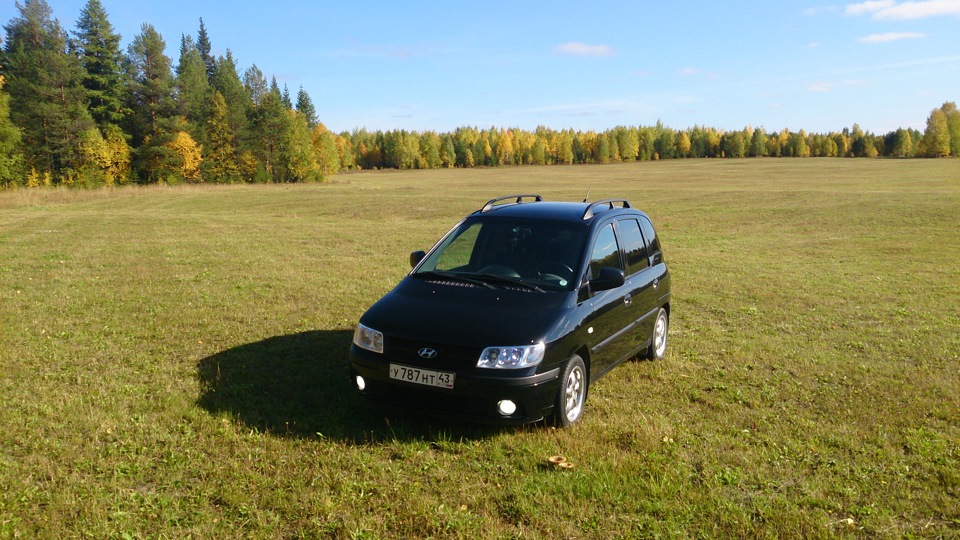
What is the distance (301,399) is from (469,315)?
185 centimetres

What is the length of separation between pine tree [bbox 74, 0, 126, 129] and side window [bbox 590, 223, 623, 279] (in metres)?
66.4

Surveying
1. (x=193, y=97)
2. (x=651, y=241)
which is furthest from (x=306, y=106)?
(x=651, y=241)

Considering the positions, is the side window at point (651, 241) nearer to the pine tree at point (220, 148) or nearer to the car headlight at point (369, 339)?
the car headlight at point (369, 339)

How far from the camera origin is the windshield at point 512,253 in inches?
219

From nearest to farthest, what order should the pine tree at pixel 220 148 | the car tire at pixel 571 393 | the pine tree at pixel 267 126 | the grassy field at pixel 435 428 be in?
1. the grassy field at pixel 435 428
2. the car tire at pixel 571 393
3. the pine tree at pixel 220 148
4. the pine tree at pixel 267 126

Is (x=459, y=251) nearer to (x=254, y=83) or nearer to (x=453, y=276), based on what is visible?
(x=453, y=276)

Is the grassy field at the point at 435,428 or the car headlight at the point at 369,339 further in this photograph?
the car headlight at the point at 369,339

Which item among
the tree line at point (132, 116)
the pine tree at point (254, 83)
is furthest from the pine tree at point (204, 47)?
the pine tree at point (254, 83)

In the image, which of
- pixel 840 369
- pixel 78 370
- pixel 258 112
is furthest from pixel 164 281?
pixel 258 112

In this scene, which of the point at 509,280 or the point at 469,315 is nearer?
the point at 469,315

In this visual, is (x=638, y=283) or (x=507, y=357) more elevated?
(x=638, y=283)

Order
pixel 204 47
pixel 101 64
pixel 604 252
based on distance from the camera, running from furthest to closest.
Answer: pixel 204 47, pixel 101 64, pixel 604 252

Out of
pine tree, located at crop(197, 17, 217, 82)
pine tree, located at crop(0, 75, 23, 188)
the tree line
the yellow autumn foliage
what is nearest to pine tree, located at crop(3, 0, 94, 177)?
the tree line

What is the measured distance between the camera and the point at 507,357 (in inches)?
181
